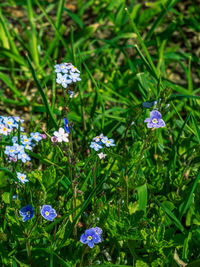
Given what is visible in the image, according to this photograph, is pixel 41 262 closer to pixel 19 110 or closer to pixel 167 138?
pixel 167 138

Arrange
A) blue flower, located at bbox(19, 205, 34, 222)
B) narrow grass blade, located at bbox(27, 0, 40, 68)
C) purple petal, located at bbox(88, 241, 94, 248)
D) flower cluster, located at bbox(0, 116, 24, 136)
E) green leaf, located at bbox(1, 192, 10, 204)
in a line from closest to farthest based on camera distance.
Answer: purple petal, located at bbox(88, 241, 94, 248), blue flower, located at bbox(19, 205, 34, 222), green leaf, located at bbox(1, 192, 10, 204), flower cluster, located at bbox(0, 116, 24, 136), narrow grass blade, located at bbox(27, 0, 40, 68)

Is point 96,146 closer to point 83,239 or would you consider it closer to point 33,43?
point 83,239

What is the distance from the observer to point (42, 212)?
1.84m

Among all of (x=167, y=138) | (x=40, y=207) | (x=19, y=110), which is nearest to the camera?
(x=40, y=207)

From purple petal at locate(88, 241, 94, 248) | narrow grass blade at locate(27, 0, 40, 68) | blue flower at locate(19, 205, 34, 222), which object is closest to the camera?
purple petal at locate(88, 241, 94, 248)

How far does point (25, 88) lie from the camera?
3734 mm

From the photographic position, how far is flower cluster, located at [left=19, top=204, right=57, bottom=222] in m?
1.85

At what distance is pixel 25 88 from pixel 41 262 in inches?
83.6

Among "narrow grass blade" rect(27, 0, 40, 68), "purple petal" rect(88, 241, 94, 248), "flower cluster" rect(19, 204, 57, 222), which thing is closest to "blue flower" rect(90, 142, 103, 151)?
"flower cluster" rect(19, 204, 57, 222)

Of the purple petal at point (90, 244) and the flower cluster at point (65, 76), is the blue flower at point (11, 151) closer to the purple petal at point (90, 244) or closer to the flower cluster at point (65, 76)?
the flower cluster at point (65, 76)

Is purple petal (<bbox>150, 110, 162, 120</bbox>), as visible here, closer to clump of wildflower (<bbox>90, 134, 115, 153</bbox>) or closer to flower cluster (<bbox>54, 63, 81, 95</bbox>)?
clump of wildflower (<bbox>90, 134, 115, 153</bbox>)

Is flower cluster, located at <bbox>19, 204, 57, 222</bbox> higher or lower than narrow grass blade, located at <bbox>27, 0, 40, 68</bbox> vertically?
lower

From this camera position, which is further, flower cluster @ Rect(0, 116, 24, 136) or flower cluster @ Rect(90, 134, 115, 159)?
flower cluster @ Rect(0, 116, 24, 136)

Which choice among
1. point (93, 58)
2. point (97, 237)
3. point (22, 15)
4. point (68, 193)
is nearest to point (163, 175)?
point (68, 193)
